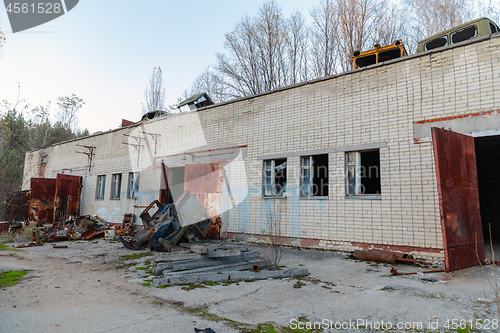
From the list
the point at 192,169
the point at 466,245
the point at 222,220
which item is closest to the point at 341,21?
the point at 192,169

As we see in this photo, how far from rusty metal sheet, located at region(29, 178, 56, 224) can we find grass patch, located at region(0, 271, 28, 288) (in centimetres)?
1055

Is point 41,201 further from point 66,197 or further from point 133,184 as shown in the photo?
point 133,184

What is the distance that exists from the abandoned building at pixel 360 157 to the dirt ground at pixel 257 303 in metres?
1.06

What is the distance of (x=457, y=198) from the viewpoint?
5574 mm

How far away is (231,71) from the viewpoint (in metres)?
21.7

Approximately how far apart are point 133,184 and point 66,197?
429 cm

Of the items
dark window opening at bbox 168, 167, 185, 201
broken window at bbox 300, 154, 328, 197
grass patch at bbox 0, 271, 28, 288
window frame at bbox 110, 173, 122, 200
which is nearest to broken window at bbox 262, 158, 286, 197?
broken window at bbox 300, 154, 328, 197

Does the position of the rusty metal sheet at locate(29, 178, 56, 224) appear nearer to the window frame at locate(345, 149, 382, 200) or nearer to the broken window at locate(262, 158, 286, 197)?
Result: the broken window at locate(262, 158, 286, 197)

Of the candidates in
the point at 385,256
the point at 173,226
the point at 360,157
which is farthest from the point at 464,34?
the point at 173,226

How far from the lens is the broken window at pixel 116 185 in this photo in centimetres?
1538

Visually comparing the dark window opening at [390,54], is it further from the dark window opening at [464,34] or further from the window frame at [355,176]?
the window frame at [355,176]

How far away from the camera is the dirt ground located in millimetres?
3146

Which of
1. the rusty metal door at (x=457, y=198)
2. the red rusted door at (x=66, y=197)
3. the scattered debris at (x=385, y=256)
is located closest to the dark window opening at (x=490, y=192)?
the rusty metal door at (x=457, y=198)

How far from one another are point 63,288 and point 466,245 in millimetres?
7405
